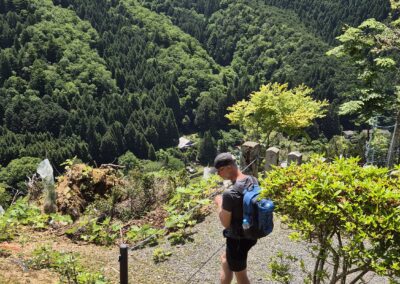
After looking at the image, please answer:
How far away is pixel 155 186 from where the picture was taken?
8906mm

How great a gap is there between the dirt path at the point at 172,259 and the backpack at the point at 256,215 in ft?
Result: 5.22

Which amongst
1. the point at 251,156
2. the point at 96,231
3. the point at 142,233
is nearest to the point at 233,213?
the point at 142,233

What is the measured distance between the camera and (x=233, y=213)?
399 cm

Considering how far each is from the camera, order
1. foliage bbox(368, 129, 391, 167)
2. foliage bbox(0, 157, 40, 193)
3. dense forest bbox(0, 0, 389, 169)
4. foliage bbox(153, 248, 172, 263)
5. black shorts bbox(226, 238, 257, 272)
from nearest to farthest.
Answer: black shorts bbox(226, 238, 257, 272), foliage bbox(153, 248, 172, 263), foliage bbox(368, 129, 391, 167), foliage bbox(0, 157, 40, 193), dense forest bbox(0, 0, 389, 169)

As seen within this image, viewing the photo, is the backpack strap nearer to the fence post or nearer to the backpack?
the backpack

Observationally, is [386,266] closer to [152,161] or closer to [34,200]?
[34,200]

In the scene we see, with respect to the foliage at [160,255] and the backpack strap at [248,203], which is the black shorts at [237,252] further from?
the foliage at [160,255]

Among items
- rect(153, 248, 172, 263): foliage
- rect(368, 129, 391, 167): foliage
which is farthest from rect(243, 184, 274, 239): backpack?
rect(368, 129, 391, 167): foliage

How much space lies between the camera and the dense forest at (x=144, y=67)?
262 ft

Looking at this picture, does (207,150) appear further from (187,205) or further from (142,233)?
(142,233)

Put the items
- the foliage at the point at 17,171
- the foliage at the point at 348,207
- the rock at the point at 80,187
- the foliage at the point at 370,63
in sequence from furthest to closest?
the foliage at the point at 17,171 → the foliage at the point at 370,63 → the rock at the point at 80,187 → the foliage at the point at 348,207

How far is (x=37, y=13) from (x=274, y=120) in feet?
325

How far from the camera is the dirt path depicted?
18.5 feet

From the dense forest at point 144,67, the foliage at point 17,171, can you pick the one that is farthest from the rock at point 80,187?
the dense forest at point 144,67
